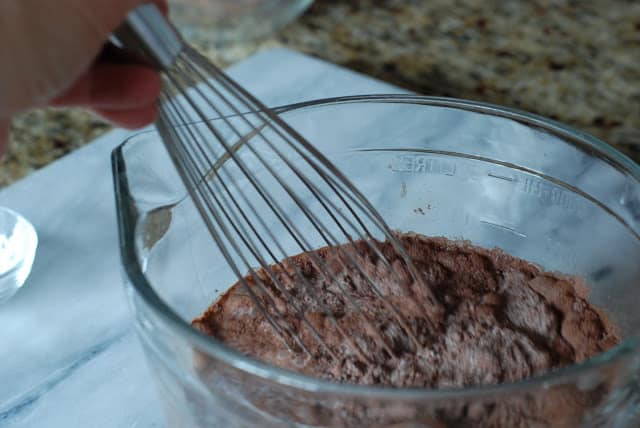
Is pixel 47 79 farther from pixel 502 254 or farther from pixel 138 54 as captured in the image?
pixel 502 254

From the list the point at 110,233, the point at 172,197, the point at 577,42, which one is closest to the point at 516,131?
the point at 172,197

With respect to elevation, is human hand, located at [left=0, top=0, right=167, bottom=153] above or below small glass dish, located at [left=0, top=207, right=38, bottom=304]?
above

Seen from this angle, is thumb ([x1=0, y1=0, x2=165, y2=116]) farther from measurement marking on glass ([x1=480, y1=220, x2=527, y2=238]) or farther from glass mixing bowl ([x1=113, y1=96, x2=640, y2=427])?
measurement marking on glass ([x1=480, y1=220, x2=527, y2=238])

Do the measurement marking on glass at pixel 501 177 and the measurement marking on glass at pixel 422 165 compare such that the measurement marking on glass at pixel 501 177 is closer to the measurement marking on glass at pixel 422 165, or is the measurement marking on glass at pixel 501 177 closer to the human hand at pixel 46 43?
the measurement marking on glass at pixel 422 165

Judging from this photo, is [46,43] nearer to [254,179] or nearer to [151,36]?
[151,36]

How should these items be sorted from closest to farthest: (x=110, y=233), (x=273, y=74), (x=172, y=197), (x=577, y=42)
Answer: (x=172, y=197)
(x=110, y=233)
(x=273, y=74)
(x=577, y=42)

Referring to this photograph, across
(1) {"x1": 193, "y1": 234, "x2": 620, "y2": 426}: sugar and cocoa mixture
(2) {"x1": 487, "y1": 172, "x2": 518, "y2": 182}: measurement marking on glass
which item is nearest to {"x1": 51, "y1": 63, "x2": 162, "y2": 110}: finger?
(1) {"x1": 193, "y1": 234, "x2": 620, "y2": 426}: sugar and cocoa mixture

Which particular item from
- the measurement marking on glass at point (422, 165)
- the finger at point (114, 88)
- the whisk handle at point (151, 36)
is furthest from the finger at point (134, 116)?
the measurement marking on glass at point (422, 165)
